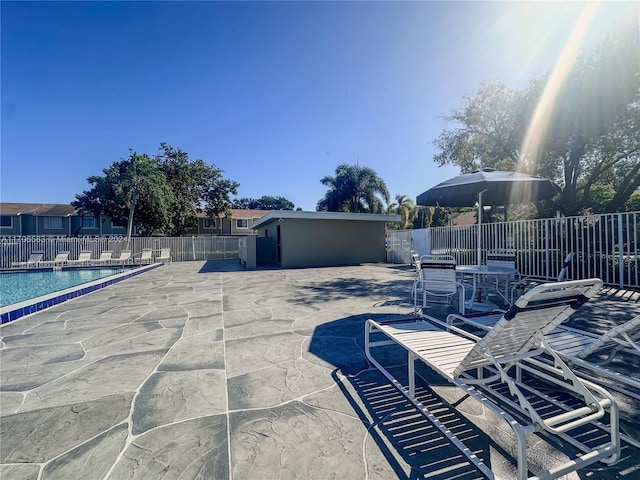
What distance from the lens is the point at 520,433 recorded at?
1416 mm

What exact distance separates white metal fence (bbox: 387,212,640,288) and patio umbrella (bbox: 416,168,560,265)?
225 centimetres

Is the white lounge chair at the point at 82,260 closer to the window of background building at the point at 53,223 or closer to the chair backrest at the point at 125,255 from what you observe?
the chair backrest at the point at 125,255

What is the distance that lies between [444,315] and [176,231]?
27.3 metres

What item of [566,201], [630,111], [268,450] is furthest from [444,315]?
[566,201]

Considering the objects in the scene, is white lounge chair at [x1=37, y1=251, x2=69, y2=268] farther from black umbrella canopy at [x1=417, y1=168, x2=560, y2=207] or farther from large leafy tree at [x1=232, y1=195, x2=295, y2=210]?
large leafy tree at [x1=232, y1=195, x2=295, y2=210]

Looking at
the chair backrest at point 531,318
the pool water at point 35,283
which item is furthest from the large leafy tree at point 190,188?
the chair backrest at point 531,318

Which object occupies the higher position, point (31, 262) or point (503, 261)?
point (503, 261)

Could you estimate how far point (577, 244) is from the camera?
7.75m

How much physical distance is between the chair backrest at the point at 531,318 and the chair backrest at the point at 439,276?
2.91m

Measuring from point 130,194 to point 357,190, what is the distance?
17.7 metres

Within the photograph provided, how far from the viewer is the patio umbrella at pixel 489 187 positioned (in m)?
5.50

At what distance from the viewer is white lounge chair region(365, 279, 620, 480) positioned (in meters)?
1.52

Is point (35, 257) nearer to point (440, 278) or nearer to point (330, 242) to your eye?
point (330, 242)

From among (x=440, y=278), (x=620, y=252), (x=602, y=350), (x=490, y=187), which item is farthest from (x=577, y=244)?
(x=602, y=350)
